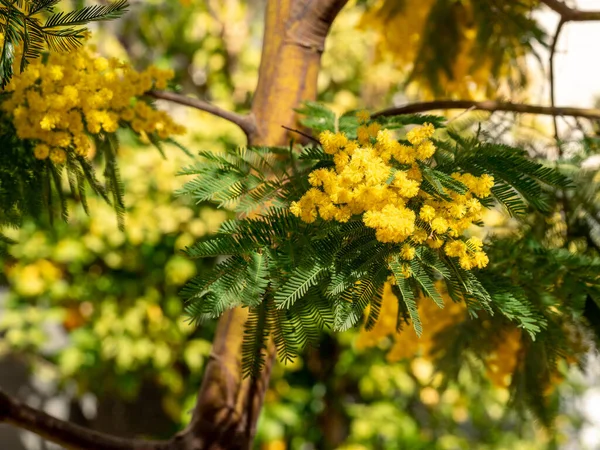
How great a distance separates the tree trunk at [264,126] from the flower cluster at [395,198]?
0.51m

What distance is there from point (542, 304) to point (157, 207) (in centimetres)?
226

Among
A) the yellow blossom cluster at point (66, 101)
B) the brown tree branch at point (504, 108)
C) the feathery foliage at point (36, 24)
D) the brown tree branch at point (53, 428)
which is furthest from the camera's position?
the brown tree branch at point (504, 108)

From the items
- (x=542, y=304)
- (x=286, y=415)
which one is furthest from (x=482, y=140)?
(x=286, y=415)

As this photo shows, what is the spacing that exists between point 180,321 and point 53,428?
184cm

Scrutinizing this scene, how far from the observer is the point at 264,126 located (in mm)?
1583

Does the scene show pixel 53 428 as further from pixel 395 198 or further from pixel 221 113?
pixel 395 198

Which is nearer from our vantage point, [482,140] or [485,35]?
[482,140]

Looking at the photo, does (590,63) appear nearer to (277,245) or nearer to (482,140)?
(482,140)

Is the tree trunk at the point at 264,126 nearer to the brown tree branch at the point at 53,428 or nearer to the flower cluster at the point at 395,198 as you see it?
the brown tree branch at the point at 53,428

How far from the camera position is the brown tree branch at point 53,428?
1.45 metres

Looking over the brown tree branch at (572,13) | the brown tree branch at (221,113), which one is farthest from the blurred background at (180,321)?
the brown tree branch at (221,113)

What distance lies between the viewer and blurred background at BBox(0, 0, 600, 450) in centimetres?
323

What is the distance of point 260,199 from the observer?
1.19 meters

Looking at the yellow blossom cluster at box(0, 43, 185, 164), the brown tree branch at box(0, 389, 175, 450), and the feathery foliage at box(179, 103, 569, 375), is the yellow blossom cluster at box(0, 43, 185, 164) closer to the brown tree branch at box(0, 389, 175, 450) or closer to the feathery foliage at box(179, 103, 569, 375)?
the feathery foliage at box(179, 103, 569, 375)
